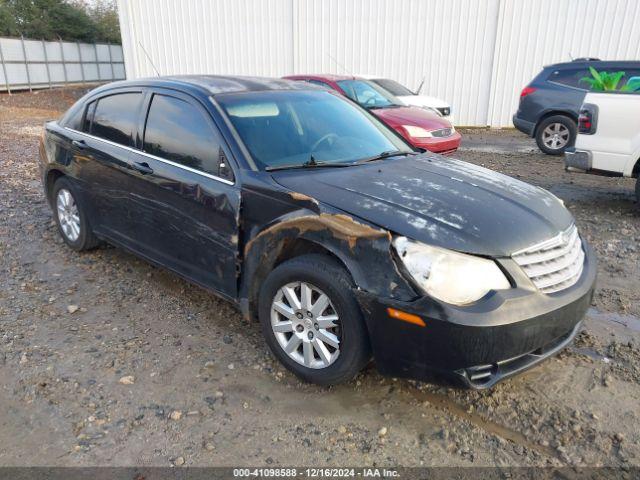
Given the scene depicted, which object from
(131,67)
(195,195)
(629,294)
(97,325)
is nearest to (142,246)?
(97,325)

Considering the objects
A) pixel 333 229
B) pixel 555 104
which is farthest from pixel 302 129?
pixel 555 104

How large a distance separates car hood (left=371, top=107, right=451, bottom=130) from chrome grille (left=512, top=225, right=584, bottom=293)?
6.15m

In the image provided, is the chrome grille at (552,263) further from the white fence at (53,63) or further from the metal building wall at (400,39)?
A: the white fence at (53,63)

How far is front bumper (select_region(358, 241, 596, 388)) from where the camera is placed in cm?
244

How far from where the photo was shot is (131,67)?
Result: 59.2 feet

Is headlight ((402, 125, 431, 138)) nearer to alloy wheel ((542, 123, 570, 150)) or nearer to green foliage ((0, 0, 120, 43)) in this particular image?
alloy wheel ((542, 123, 570, 150))

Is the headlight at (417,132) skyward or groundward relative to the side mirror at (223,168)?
groundward

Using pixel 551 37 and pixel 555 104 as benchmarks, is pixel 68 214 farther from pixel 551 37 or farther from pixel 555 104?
pixel 551 37

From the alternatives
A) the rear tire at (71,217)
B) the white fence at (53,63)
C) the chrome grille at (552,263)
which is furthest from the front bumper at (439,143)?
the white fence at (53,63)

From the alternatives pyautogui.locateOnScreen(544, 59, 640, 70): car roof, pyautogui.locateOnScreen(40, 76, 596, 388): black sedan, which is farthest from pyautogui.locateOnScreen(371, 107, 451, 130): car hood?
pyautogui.locateOnScreen(40, 76, 596, 388): black sedan

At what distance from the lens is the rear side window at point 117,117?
13.3ft

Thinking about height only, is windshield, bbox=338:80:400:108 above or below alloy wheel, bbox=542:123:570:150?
above

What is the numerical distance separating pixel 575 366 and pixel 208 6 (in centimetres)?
1667

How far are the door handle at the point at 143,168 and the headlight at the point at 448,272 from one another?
2.05 meters
